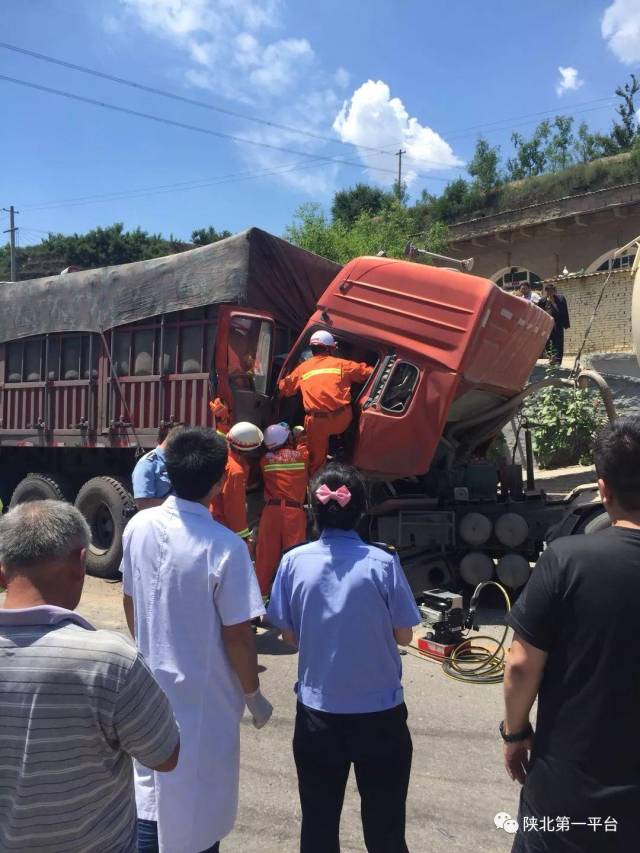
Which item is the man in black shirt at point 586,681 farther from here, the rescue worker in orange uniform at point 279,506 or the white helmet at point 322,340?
the white helmet at point 322,340

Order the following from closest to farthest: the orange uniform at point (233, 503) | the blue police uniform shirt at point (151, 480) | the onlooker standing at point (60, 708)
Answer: the onlooker standing at point (60, 708)
the blue police uniform shirt at point (151, 480)
the orange uniform at point (233, 503)

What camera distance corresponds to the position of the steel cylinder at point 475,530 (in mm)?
5836

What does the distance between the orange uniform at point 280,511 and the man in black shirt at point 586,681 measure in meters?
3.54

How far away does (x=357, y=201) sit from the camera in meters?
38.8

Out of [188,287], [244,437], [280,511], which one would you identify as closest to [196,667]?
[280,511]

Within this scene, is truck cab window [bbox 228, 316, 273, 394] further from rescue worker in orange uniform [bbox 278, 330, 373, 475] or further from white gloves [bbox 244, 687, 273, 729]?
white gloves [bbox 244, 687, 273, 729]

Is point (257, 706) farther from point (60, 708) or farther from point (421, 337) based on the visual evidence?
point (421, 337)

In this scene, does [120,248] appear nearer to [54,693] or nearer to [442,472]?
[442,472]

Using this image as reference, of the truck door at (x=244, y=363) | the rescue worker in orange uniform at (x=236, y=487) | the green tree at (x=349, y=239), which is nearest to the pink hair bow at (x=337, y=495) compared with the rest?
the rescue worker in orange uniform at (x=236, y=487)

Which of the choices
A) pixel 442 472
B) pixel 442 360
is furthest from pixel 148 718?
pixel 442 472

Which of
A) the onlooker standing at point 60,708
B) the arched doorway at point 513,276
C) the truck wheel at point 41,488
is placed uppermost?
the arched doorway at point 513,276

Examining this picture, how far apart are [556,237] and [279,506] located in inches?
811

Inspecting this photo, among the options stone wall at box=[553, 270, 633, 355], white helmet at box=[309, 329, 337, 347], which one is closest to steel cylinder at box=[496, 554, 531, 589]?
white helmet at box=[309, 329, 337, 347]

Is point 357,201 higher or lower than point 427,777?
higher
